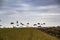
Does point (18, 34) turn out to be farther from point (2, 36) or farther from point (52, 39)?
point (52, 39)

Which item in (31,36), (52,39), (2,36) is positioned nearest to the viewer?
(2,36)

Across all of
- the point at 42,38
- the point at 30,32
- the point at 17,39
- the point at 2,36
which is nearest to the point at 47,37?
the point at 42,38

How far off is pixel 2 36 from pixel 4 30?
149 cm

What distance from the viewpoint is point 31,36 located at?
2778 cm

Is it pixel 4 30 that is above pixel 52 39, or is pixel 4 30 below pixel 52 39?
above

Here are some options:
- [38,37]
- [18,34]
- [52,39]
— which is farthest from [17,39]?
[52,39]

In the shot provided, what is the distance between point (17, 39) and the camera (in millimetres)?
27203

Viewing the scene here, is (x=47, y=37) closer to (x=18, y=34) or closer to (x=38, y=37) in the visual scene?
(x=38, y=37)

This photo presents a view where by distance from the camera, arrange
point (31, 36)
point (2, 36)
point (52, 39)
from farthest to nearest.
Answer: point (52, 39), point (31, 36), point (2, 36)

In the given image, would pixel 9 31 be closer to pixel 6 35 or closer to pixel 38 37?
pixel 6 35

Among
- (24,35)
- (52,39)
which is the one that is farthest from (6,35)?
(52,39)

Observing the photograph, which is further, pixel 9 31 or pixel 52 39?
pixel 52 39

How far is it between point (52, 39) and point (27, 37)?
4.34 m

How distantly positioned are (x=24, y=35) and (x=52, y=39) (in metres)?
4.66
